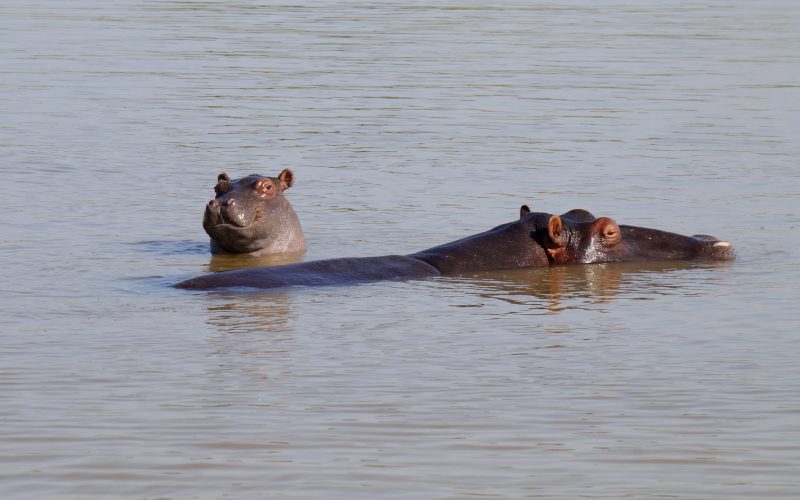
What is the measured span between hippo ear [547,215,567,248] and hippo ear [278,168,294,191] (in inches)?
82.7

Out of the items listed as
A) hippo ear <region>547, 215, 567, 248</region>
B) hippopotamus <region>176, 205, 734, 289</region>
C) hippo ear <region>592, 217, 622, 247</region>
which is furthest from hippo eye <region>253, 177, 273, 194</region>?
hippo ear <region>592, 217, 622, 247</region>

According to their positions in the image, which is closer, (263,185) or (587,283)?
(587,283)

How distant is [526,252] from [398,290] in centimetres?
126

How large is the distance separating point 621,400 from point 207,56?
17446 millimetres

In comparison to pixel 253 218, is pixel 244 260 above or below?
below

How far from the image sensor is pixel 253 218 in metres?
11.1

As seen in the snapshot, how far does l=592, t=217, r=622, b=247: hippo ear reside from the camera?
10469 millimetres

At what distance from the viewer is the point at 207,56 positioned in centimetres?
2339

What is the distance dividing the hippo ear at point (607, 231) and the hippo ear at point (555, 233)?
24 cm

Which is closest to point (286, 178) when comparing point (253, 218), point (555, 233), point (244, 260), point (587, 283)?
point (253, 218)

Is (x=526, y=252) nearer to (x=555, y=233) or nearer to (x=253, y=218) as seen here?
(x=555, y=233)

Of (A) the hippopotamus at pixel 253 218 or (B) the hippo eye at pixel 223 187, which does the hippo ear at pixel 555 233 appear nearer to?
(A) the hippopotamus at pixel 253 218

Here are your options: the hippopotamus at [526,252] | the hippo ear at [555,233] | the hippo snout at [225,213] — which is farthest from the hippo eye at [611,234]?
the hippo snout at [225,213]

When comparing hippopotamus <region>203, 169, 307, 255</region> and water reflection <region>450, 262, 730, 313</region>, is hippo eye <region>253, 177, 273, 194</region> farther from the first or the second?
water reflection <region>450, 262, 730, 313</region>
